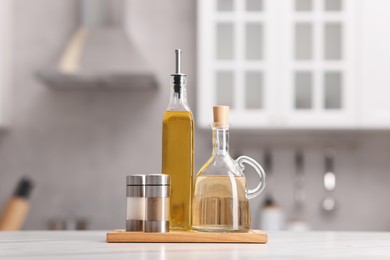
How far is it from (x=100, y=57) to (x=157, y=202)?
2.15 meters

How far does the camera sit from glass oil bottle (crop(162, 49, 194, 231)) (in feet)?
4.97

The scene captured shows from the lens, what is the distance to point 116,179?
3.82m

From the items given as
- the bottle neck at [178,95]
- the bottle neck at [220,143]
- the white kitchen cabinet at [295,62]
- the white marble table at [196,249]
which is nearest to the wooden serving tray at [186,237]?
the white marble table at [196,249]

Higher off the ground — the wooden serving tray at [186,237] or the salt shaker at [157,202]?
the salt shaker at [157,202]

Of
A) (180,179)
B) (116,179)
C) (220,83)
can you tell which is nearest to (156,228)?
(180,179)

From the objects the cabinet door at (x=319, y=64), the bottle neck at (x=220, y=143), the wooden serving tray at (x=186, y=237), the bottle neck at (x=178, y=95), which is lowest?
the wooden serving tray at (x=186, y=237)

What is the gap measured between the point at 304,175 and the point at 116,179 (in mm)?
967

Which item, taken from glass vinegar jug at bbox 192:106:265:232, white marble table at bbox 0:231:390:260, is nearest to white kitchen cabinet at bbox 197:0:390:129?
white marble table at bbox 0:231:390:260

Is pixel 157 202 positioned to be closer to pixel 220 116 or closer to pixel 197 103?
pixel 220 116

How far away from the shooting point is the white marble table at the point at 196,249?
1190 mm

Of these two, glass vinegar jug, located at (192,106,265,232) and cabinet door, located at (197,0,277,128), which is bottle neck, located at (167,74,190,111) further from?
cabinet door, located at (197,0,277,128)

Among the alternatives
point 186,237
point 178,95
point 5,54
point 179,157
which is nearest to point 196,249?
point 186,237

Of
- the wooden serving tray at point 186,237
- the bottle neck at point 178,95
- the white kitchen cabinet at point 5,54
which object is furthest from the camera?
the white kitchen cabinet at point 5,54

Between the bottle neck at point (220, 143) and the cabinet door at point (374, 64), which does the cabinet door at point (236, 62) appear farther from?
the bottle neck at point (220, 143)
